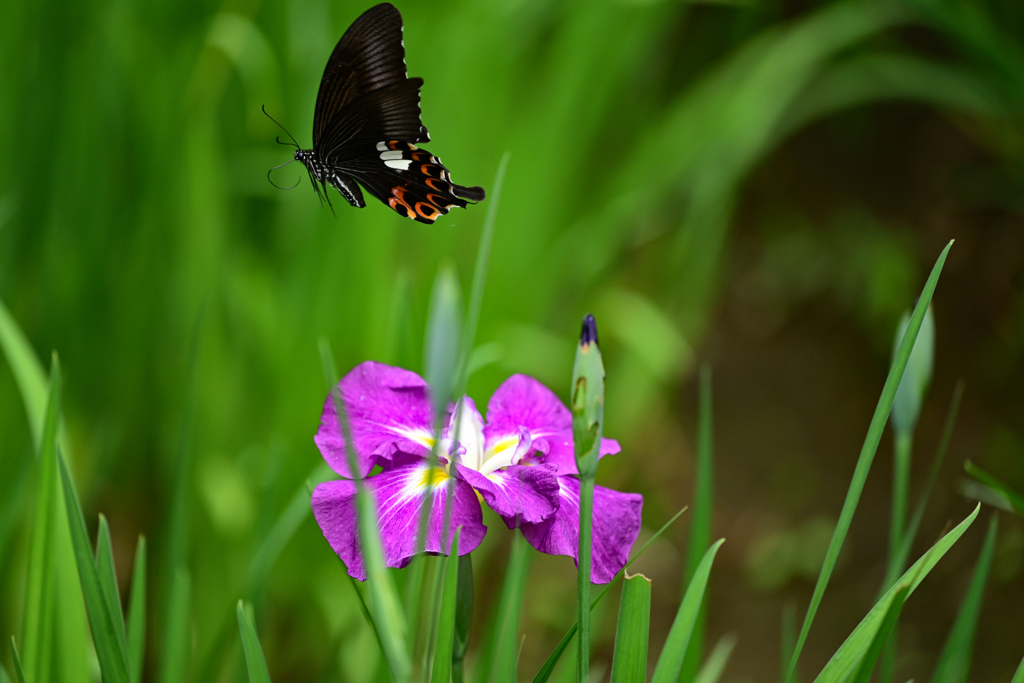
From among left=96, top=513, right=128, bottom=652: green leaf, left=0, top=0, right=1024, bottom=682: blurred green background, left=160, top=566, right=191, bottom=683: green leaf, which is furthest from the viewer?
left=0, top=0, right=1024, bottom=682: blurred green background

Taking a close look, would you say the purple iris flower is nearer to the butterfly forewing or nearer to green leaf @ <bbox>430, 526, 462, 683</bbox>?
green leaf @ <bbox>430, 526, 462, 683</bbox>

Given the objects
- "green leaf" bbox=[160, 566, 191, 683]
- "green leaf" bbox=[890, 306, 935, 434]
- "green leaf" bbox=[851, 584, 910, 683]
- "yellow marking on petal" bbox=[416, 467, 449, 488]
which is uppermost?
"green leaf" bbox=[890, 306, 935, 434]

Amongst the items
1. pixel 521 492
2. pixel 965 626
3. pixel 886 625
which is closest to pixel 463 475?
pixel 521 492

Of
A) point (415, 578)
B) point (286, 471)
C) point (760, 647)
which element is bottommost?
point (760, 647)

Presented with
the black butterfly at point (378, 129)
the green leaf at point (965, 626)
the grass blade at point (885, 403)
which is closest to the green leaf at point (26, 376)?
the black butterfly at point (378, 129)

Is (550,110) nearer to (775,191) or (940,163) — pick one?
(775,191)

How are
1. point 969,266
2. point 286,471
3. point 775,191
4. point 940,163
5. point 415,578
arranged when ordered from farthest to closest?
point 775,191 < point 940,163 < point 969,266 < point 286,471 < point 415,578

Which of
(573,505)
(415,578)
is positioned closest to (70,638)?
(415,578)

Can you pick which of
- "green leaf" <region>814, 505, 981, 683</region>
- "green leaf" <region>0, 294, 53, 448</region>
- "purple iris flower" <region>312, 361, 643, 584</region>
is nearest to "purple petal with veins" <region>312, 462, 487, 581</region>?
"purple iris flower" <region>312, 361, 643, 584</region>
